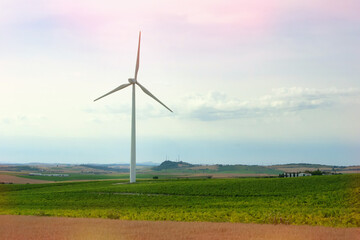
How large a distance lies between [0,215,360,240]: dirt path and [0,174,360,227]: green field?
14.2 feet

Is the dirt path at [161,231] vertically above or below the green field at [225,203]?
above

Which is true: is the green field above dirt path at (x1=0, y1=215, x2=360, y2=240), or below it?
below

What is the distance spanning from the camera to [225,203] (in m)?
56.6

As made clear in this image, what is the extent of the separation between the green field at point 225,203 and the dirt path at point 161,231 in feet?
14.2

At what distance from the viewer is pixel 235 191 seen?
2879 inches

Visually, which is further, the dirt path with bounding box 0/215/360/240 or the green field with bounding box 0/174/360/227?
the green field with bounding box 0/174/360/227

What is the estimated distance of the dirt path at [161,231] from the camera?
89.1 feet

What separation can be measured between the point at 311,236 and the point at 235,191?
46.5 meters

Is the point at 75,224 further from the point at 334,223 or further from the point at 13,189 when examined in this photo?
the point at 13,189

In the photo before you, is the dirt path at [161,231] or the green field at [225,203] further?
the green field at [225,203]

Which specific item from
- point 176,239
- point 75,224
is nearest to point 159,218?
point 75,224

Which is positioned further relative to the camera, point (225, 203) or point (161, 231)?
point (225, 203)

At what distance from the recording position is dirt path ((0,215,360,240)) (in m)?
27.2

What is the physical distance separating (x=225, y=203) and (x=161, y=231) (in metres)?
28.4
